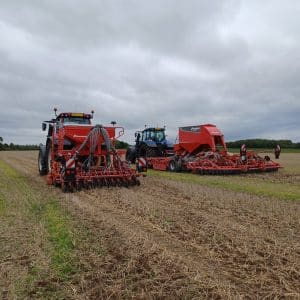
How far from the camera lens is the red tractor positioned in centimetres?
1194

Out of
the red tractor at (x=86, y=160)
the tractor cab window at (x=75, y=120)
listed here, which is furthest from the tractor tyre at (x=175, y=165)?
the red tractor at (x=86, y=160)

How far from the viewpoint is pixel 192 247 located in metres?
5.68

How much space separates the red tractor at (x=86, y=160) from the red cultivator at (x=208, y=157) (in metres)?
5.43

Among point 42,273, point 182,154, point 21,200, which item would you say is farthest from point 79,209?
point 182,154

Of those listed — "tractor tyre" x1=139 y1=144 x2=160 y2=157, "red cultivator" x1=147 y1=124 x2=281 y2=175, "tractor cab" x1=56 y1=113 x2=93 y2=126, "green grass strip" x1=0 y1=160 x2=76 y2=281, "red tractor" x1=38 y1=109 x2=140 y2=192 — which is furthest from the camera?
"tractor tyre" x1=139 y1=144 x2=160 y2=157

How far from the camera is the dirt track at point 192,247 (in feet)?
14.0

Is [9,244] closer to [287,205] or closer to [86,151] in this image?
[287,205]

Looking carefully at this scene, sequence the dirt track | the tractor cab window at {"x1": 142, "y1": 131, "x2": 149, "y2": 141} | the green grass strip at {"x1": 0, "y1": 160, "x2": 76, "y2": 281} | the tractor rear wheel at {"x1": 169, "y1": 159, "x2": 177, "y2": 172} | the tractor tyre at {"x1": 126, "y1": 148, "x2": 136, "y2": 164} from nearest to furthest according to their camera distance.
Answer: the dirt track < the green grass strip at {"x1": 0, "y1": 160, "x2": 76, "y2": 281} < the tractor rear wheel at {"x1": 169, "y1": 159, "x2": 177, "y2": 172} < the tractor cab window at {"x1": 142, "y1": 131, "x2": 149, "y2": 141} < the tractor tyre at {"x1": 126, "y1": 148, "x2": 136, "y2": 164}

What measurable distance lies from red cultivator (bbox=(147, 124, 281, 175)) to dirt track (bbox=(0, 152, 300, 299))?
7987mm

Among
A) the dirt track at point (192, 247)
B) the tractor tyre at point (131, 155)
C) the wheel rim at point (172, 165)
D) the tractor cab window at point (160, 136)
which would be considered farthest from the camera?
the tractor tyre at point (131, 155)

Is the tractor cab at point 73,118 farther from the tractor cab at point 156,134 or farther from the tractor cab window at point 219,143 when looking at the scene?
the tractor cab at point 156,134

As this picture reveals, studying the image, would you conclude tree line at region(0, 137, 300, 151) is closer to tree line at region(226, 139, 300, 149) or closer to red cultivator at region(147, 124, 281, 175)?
tree line at region(226, 139, 300, 149)

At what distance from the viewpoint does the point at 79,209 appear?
869 cm

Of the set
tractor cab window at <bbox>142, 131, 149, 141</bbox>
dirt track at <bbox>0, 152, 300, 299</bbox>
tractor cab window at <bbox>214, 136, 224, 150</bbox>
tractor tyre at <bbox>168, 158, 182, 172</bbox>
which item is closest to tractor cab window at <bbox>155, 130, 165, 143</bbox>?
tractor cab window at <bbox>142, 131, 149, 141</bbox>
